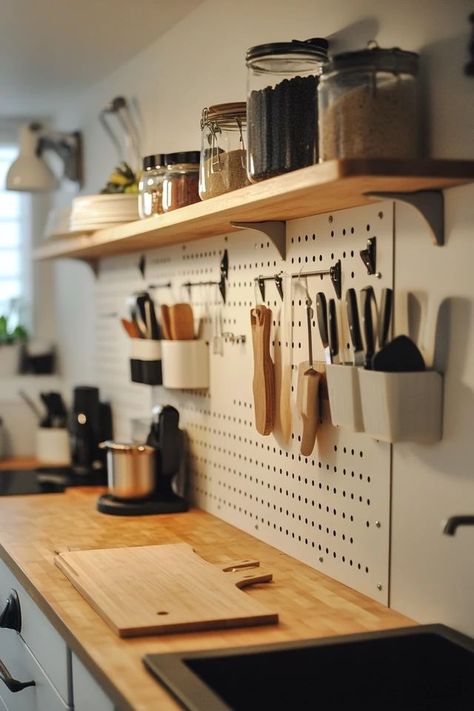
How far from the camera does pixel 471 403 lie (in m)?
1.78

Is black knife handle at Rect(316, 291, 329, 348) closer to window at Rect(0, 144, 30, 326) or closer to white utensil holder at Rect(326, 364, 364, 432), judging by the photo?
white utensil holder at Rect(326, 364, 364, 432)

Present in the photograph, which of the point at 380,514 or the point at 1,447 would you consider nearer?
the point at 380,514

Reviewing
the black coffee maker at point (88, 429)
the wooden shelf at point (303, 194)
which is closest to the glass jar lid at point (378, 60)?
the wooden shelf at point (303, 194)

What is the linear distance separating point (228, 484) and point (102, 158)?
1.64 meters

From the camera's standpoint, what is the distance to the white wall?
1.79 metres

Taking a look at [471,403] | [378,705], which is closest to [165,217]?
[471,403]

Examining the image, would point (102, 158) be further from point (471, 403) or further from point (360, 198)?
point (471, 403)

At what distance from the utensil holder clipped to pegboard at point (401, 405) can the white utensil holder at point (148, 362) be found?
139cm

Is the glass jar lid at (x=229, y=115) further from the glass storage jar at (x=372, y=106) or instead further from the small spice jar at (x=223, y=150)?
the glass storage jar at (x=372, y=106)

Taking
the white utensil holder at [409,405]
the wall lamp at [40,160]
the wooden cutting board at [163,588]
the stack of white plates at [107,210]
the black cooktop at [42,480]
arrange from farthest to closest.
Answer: the wall lamp at [40,160] < the black cooktop at [42,480] < the stack of white plates at [107,210] < the wooden cutting board at [163,588] < the white utensil holder at [409,405]

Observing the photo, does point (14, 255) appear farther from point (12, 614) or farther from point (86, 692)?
point (86, 692)

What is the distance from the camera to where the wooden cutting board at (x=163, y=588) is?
1.95 m

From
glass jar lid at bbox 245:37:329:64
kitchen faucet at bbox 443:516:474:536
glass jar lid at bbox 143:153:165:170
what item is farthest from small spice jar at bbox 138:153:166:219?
kitchen faucet at bbox 443:516:474:536

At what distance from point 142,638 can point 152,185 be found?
1267 millimetres
